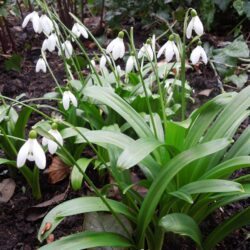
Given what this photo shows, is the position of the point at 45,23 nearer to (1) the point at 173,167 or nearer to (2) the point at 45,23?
(2) the point at 45,23

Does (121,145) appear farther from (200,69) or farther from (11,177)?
(200,69)

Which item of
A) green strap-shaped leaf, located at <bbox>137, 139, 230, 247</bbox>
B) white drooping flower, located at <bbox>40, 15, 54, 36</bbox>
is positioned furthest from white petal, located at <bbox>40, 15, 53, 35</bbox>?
green strap-shaped leaf, located at <bbox>137, 139, 230, 247</bbox>

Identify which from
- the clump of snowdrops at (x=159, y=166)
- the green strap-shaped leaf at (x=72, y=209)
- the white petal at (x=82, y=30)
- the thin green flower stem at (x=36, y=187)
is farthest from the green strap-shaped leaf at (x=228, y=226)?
the white petal at (x=82, y=30)

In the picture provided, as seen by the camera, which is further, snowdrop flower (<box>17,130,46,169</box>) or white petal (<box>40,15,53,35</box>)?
white petal (<box>40,15,53,35</box>)

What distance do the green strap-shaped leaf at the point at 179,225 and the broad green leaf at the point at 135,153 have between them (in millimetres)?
267

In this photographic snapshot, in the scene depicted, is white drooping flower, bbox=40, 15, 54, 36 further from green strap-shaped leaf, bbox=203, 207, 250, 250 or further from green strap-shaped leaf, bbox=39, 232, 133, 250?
green strap-shaped leaf, bbox=203, 207, 250, 250

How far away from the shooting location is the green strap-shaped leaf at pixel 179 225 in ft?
5.28

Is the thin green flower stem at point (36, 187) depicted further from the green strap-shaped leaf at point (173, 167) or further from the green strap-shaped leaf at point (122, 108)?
the green strap-shaped leaf at point (173, 167)

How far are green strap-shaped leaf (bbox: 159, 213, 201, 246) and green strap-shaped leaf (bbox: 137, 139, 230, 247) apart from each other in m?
0.08

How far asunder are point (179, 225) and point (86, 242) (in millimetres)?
364

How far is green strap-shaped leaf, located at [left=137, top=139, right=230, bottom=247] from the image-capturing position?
5.27ft

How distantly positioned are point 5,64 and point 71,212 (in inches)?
98.4

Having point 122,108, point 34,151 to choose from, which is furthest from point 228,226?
point 34,151

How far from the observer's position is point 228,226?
1.85 m
